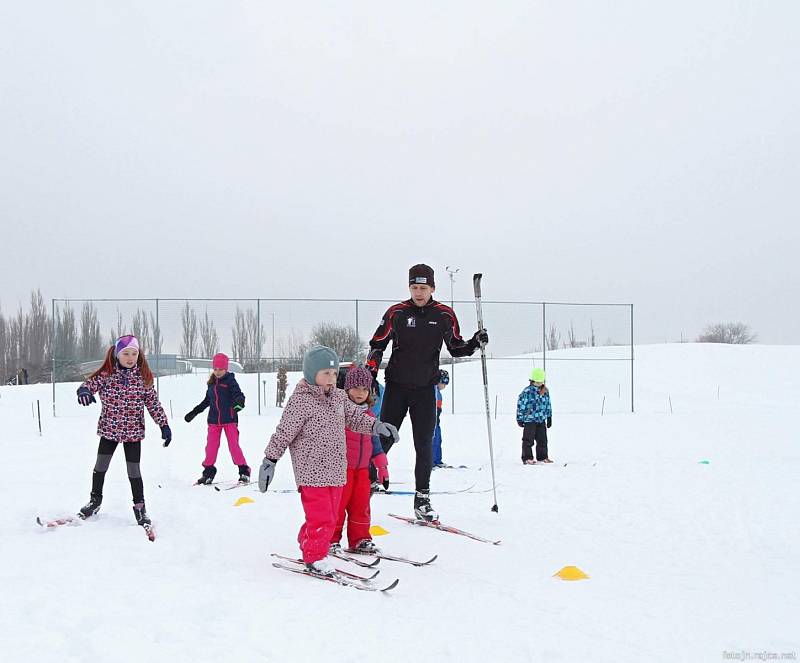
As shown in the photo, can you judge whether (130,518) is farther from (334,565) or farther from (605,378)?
(605,378)

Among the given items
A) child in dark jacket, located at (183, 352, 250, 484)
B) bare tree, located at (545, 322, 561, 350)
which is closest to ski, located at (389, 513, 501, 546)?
child in dark jacket, located at (183, 352, 250, 484)

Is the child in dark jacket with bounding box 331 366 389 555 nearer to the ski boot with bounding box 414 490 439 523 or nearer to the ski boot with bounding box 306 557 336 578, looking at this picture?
the ski boot with bounding box 306 557 336 578

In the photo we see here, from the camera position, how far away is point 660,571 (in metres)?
4.28

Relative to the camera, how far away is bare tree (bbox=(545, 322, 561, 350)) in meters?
22.8

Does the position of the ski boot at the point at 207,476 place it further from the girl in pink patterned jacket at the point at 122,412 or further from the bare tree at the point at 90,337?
the bare tree at the point at 90,337

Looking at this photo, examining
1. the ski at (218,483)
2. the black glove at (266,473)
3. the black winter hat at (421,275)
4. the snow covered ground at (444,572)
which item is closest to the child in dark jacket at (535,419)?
the snow covered ground at (444,572)

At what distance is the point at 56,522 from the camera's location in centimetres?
511

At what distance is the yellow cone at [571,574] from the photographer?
4.07m

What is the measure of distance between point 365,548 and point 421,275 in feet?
7.09

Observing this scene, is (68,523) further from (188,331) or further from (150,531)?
(188,331)

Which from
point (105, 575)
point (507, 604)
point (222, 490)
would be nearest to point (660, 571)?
point (507, 604)

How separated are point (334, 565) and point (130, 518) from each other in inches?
85.4

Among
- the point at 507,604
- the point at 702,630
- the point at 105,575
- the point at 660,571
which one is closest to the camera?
the point at 702,630

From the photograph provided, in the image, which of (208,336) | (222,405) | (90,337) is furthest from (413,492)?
(90,337)
